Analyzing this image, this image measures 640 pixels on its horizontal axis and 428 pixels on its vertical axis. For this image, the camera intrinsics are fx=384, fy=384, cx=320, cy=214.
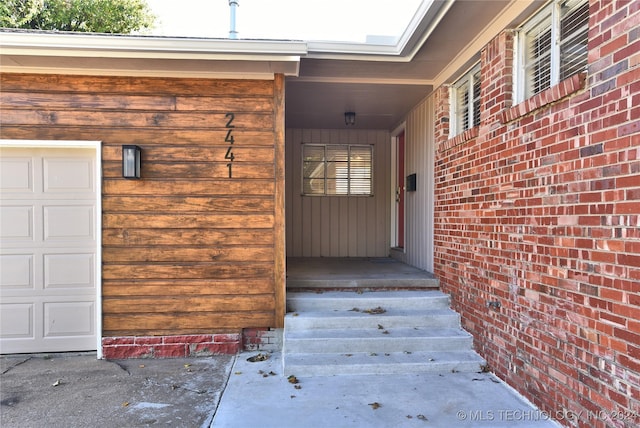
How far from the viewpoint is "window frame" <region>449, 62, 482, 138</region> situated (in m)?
3.68

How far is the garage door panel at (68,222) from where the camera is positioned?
12.0 ft

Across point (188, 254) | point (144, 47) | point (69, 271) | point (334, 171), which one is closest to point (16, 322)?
point (69, 271)

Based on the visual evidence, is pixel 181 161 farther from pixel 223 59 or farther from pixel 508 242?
pixel 508 242

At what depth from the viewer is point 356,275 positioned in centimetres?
450

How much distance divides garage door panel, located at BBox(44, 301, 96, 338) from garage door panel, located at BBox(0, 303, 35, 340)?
5.9 inches

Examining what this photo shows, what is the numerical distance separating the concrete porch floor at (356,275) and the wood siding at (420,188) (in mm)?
242

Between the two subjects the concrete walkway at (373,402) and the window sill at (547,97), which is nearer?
the window sill at (547,97)

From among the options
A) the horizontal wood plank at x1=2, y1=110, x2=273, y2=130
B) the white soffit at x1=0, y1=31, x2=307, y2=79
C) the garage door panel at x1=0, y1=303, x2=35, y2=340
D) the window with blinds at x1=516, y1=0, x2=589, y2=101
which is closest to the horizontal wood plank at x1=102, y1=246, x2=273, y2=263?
the garage door panel at x1=0, y1=303, x2=35, y2=340

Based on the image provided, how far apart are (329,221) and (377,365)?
3666 mm

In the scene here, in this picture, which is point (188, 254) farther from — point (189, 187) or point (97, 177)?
point (97, 177)

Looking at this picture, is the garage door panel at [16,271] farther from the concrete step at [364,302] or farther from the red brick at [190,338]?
the concrete step at [364,302]

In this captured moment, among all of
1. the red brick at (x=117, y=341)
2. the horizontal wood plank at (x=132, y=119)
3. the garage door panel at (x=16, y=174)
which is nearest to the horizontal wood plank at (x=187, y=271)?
the red brick at (x=117, y=341)

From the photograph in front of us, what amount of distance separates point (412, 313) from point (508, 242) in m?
1.25

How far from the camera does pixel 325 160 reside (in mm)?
6695
